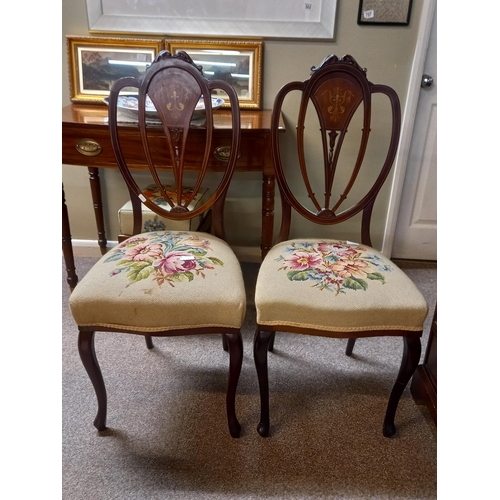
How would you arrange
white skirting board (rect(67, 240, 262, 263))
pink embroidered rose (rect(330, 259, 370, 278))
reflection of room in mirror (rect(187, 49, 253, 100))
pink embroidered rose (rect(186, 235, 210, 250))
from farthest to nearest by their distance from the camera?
white skirting board (rect(67, 240, 262, 263)), reflection of room in mirror (rect(187, 49, 253, 100)), pink embroidered rose (rect(186, 235, 210, 250)), pink embroidered rose (rect(330, 259, 370, 278))

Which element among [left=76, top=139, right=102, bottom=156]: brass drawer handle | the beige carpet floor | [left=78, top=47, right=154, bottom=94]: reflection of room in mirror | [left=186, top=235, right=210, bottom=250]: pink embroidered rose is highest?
[left=78, top=47, right=154, bottom=94]: reflection of room in mirror

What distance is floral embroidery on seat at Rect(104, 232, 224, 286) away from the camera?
44.9 inches

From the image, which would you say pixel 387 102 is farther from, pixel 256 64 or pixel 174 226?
pixel 174 226

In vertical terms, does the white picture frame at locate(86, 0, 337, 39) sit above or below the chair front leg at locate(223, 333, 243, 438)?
above

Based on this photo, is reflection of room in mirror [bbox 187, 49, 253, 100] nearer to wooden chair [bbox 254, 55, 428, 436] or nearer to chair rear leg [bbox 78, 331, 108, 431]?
wooden chair [bbox 254, 55, 428, 436]

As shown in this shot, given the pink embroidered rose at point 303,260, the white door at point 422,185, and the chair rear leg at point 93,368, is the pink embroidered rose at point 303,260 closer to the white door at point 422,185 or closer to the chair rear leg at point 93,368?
the chair rear leg at point 93,368

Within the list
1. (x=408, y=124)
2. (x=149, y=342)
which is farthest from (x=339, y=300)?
(x=408, y=124)

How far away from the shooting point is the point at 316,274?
118cm

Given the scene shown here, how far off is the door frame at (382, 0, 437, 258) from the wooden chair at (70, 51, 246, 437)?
0.99m

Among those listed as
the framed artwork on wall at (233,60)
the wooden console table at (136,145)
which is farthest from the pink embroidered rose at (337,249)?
the framed artwork on wall at (233,60)

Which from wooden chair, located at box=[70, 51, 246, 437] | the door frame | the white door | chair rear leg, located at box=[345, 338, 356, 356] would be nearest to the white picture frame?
the door frame

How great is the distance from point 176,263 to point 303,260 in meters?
0.37

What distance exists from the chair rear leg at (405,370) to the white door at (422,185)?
1165mm

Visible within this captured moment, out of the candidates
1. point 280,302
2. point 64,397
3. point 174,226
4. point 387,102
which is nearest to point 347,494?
point 280,302
